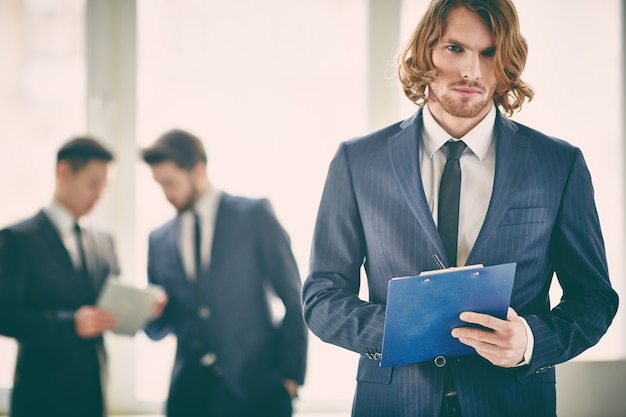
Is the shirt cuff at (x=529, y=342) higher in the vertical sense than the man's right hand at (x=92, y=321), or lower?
higher

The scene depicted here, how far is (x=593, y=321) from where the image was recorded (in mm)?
1371

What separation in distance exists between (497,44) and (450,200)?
1.36 feet

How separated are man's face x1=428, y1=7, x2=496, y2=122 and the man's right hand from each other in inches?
50.6

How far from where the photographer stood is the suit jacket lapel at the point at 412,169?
4.51 feet

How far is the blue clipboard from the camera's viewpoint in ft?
3.86

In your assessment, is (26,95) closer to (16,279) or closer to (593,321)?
(16,279)

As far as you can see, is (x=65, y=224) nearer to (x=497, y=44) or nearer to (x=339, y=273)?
(x=339, y=273)

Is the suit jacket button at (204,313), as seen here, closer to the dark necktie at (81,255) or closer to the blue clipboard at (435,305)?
the dark necktie at (81,255)

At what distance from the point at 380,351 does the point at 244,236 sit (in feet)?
3.01

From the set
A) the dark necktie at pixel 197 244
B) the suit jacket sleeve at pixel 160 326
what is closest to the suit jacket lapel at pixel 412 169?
the dark necktie at pixel 197 244

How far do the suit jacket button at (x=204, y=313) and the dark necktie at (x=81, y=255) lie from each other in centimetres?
38

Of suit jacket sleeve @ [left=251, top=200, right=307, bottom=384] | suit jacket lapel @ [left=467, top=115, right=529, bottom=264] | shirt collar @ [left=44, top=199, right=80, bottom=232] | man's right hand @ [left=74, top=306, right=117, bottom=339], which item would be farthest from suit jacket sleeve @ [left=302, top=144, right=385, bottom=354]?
shirt collar @ [left=44, top=199, right=80, bottom=232]

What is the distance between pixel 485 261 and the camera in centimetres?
136

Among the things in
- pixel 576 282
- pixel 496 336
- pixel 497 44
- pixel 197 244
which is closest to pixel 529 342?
pixel 496 336
